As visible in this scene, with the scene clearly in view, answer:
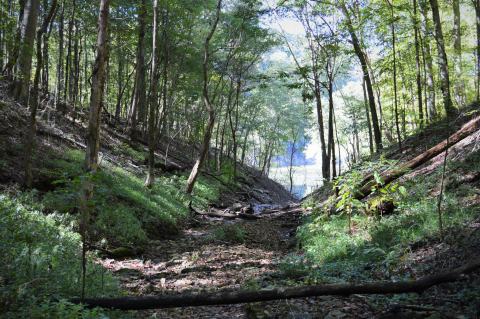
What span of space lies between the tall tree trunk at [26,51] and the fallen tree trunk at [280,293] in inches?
249

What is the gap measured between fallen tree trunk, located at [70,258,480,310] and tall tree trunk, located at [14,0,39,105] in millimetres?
6322

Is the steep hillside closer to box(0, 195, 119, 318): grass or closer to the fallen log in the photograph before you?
box(0, 195, 119, 318): grass

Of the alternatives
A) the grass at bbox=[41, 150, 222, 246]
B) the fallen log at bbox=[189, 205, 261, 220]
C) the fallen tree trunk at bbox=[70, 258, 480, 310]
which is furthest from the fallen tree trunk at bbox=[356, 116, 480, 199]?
the fallen tree trunk at bbox=[70, 258, 480, 310]

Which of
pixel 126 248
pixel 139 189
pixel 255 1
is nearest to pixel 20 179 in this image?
pixel 126 248

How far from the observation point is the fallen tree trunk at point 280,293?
3582 mm

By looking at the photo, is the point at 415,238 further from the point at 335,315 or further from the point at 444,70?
the point at 444,70

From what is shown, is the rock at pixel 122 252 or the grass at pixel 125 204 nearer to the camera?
the rock at pixel 122 252

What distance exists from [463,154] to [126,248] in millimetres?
8219

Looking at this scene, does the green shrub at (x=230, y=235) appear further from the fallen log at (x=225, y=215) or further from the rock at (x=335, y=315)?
the rock at (x=335, y=315)

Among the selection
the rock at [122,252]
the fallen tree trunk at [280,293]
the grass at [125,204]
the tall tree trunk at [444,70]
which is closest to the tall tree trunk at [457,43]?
the tall tree trunk at [444,70]

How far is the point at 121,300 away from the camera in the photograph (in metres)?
4.16

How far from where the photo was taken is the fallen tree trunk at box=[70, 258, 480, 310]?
3582 millimetres

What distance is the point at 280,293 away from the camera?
3824mm

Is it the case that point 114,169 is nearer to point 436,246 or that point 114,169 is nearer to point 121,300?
point 121,300
